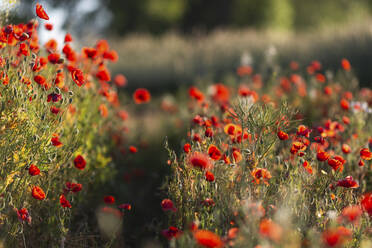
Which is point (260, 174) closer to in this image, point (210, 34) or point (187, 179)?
point (187, 179)

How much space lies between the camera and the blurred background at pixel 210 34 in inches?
303

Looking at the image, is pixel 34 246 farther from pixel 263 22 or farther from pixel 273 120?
pixel 263 22

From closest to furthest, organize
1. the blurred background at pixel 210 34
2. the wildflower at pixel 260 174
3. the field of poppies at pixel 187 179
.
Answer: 1. the field of poppies at pixel 187 179
2. the wildflower at pixel 260 174
3. the blurred background at pixel 210 34

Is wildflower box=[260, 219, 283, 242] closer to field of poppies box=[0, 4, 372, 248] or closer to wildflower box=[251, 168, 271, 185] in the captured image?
field of poppies box=[0, 4, 372, 248]

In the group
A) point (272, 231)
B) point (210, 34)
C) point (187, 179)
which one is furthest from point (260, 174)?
point (210, 34)

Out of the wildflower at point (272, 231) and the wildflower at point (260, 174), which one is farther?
the wildflower at point (260, 174)

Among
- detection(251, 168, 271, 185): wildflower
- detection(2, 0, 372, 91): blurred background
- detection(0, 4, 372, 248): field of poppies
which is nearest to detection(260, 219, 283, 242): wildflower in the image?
detection(0, 4, 372, 248): field of poppies

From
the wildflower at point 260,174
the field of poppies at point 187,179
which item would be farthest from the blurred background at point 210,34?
the wildflower at point 260,174

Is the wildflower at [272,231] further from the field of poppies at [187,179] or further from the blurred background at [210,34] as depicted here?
the blurred background at [210,34]

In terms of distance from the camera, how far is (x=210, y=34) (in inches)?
589

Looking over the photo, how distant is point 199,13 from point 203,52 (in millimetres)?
10256

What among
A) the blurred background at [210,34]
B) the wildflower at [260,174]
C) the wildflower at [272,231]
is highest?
the wildflower at [272,231]

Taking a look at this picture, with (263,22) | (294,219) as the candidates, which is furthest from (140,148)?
(263,22)

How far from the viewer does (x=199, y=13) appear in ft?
65.1
